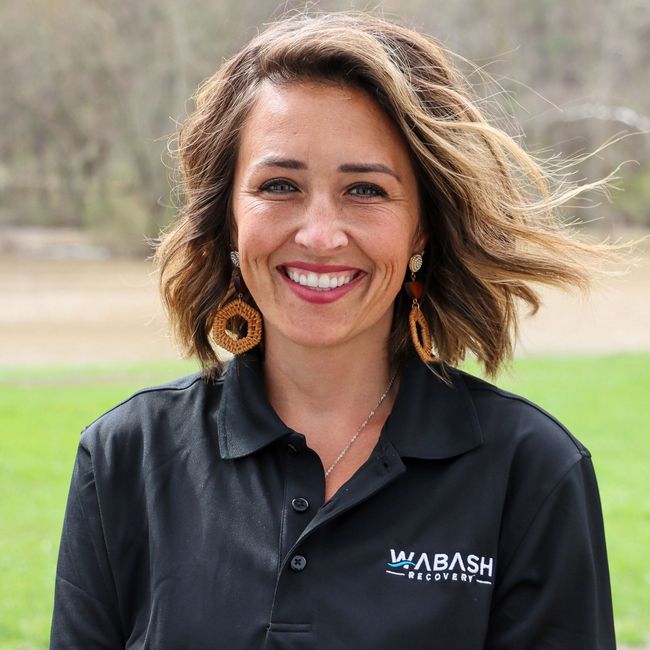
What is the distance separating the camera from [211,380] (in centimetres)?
224

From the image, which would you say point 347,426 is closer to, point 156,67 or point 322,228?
point 322,228

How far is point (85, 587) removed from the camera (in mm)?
2006

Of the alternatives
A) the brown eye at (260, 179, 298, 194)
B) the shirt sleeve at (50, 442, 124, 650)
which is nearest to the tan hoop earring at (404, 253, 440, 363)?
the brown eye at (260, 179, 298, 194)

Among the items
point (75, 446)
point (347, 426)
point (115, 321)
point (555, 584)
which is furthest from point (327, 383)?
point (115, 321)

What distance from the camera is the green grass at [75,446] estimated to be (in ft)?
16.5

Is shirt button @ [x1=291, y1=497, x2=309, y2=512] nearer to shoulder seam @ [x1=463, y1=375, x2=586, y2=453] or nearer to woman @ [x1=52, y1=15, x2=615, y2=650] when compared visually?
woman @ [x1=52, y1=15, x2=615, y2=650]

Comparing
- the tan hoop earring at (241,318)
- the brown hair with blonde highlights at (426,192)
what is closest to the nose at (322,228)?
the brown hair with blonde highlights at (426,192)

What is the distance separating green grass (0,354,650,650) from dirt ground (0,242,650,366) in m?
0.85

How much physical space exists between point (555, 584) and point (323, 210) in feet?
2.49

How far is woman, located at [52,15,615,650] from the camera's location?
1.87 meters

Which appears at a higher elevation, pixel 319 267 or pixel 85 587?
pixel 319 267

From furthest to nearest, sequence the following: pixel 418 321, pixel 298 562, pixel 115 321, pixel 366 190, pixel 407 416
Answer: pixel 115 321 < pixel 418 321 < pixel 407 416 < pixel 366 190 < pixel 298 562

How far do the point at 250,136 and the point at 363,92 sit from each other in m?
0.24

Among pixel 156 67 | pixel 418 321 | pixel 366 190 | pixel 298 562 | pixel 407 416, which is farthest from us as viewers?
pixel 156 67
